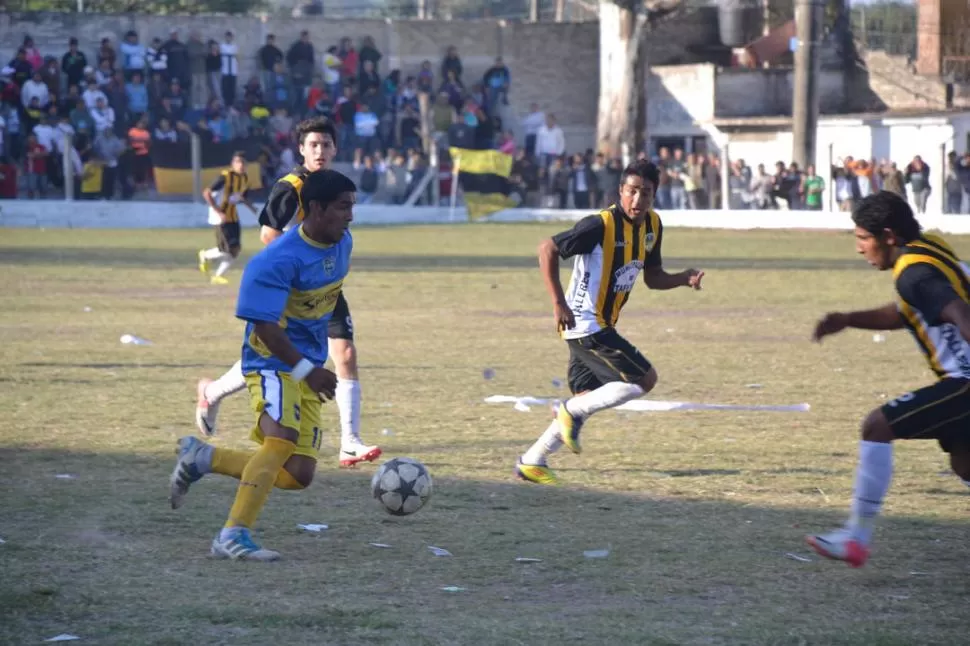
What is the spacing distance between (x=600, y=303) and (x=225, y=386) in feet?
7.49

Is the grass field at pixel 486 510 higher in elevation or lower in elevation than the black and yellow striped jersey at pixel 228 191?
lower

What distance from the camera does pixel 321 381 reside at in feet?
21.3

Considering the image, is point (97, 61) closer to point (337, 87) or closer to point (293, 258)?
point (337, 87)

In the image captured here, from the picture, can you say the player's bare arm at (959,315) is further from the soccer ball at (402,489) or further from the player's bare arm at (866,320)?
the soccer ball at (402,489)

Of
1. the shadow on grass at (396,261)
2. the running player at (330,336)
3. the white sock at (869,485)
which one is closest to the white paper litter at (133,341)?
the running player at (330,336)

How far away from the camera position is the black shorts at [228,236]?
22688 millimetres

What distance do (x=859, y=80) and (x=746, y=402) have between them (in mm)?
42923

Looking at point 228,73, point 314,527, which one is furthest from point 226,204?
point 228,73

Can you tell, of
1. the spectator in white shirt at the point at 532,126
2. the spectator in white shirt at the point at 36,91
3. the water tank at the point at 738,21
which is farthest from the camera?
the water tank at the point at 738,21

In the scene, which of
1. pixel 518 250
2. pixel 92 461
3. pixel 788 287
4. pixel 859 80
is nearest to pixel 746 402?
pixel 92 461

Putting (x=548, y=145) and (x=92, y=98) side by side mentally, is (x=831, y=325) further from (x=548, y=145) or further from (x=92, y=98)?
(x=548, y=145)

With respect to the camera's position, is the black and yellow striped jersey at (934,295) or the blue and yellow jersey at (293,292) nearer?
the black and yellow striped jersey at (934,295)

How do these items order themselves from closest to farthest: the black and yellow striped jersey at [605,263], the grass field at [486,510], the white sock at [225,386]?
1. the grass field at [486,510]
2. the black and yellow striped jersey at [605,263]
3. the white sock at [225,386]

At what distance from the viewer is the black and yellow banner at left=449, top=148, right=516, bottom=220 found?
41.4 meters
